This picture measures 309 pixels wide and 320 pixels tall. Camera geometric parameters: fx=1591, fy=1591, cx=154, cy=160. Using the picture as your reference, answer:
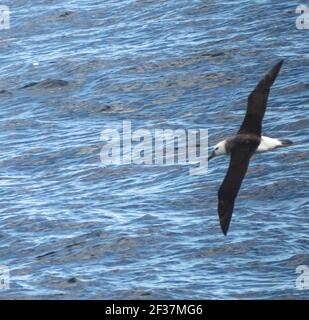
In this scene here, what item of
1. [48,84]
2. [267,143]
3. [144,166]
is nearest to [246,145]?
[267,143]

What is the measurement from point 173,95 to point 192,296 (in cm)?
1431

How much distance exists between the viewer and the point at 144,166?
42500 millimetres

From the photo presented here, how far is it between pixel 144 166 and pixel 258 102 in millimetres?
12263

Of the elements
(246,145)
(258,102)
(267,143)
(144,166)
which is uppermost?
(258,102)

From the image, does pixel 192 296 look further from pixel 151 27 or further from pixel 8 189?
pixel 151 27

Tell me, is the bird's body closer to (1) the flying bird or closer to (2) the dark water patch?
(1) the flying bird

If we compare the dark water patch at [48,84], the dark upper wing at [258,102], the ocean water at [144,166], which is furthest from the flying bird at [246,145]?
the dark water patch at [48,84]

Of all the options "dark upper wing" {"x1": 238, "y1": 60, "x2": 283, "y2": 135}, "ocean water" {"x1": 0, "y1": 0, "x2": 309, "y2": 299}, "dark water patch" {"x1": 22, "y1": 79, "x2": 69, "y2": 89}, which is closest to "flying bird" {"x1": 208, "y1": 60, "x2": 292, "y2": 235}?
"dark upper wing" {"x1": 238, "y1": 60, "x2": 283, "y2": 135}

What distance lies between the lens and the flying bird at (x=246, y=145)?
1191 inches

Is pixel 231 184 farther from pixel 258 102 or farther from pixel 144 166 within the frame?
pixel 144 166

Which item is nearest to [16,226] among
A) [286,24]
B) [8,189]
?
[8,189]

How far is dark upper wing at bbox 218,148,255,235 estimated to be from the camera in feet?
99.3

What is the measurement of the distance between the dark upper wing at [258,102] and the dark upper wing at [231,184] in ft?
1.50

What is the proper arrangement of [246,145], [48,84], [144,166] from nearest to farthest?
[246,145], [144,166], [48,84]
